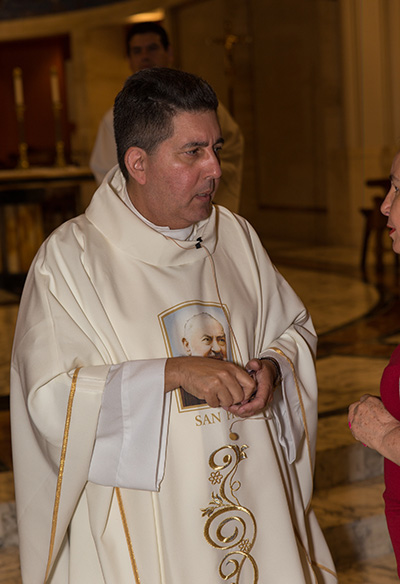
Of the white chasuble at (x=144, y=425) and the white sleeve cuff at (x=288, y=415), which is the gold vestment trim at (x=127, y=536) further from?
the white sleeve cuff at (x=288, y=415)

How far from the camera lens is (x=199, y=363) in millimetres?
2061

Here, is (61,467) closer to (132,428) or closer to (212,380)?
(132,428)

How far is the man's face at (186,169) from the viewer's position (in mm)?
2174

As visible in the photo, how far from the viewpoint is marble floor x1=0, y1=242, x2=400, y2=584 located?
3.82m

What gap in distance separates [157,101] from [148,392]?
73 cm

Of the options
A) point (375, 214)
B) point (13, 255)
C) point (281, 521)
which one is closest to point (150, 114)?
point (281, 521)

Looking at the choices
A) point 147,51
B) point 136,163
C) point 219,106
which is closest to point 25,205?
point 147,51

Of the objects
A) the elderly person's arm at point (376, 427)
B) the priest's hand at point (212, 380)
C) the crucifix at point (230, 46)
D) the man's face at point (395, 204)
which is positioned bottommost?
the elderly person's arm at point (376, 427)

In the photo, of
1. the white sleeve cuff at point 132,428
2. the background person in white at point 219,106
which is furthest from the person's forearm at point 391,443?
the background person in white at point 219,106

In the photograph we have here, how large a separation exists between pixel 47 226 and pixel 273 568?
9062mm

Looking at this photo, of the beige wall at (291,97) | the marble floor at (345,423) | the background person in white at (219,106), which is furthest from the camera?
the beige wall at (291,97)

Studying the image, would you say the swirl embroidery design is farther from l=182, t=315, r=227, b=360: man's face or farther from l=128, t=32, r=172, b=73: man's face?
l=128, t=32, r=172, b=73: man's face

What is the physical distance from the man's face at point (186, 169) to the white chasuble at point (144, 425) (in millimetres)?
Answer: 90

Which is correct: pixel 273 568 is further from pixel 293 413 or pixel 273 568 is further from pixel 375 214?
pixel 375 214
